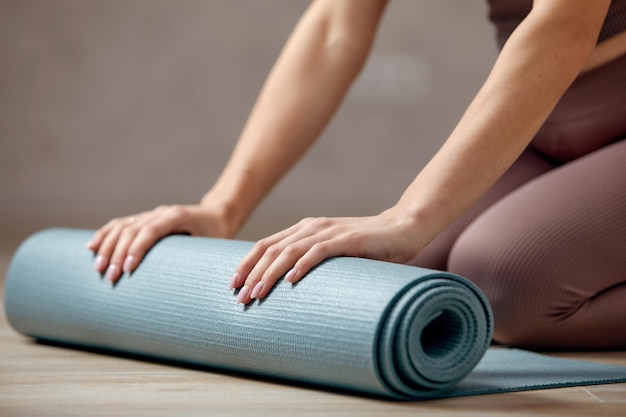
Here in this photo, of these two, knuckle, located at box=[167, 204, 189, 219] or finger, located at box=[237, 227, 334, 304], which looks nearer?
finger, located at box=[237, 227, 334, 304]

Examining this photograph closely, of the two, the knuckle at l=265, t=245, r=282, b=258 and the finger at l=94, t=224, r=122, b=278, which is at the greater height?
the knuckle at l=265, t=245, r=282, b=258

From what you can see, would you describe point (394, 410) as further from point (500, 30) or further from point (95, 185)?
point (95, 185)

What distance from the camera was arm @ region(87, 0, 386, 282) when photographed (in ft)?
5.81

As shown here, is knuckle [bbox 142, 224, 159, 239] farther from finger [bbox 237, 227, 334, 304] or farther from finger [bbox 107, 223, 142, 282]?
finger [bbox 237, 227, 334, 304]

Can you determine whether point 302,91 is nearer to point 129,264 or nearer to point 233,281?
point 129,264

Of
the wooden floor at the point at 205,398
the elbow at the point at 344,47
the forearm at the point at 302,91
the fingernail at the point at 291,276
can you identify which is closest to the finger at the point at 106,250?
the wooden floor at the point at 205,398

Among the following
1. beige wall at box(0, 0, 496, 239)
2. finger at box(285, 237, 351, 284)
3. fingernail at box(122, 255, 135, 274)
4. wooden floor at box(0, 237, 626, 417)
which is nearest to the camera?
wooden floor at box(0, 237, 626, 417)

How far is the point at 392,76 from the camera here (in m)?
6.13

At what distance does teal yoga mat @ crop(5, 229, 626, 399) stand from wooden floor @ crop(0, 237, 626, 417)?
24 mm

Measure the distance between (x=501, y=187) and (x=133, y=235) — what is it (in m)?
0.76

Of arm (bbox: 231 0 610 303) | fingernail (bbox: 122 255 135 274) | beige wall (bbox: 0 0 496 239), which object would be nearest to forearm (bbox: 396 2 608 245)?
arm (bbox: 231 0 610 303)

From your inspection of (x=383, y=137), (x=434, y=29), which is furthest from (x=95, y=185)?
(x=434, y=29)

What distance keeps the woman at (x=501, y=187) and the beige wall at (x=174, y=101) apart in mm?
3366

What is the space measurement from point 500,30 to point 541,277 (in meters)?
0.55
